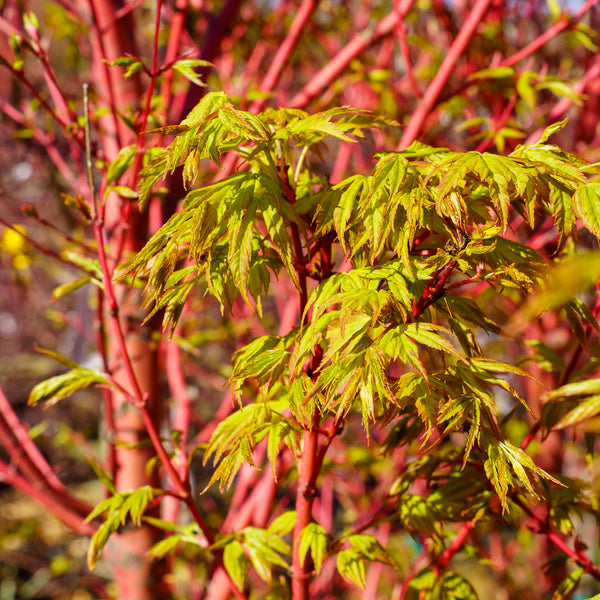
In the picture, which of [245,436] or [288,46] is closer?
[245,436]

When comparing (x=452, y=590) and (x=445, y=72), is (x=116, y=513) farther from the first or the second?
(x=445, y=72)

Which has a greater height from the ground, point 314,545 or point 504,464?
point 504,464

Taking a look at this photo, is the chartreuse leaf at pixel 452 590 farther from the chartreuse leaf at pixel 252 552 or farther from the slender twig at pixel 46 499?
the slender twig at pixel 46 499

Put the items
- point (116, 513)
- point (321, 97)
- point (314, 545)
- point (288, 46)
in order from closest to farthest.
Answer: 1. point (314, 545)
2. point (116, 513)
3. point (288, 46)
4. point (321, 97)

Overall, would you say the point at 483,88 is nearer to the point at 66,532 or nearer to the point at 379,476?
the point at 379,476

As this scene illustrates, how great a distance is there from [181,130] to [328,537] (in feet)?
2.51

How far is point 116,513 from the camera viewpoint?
107cm

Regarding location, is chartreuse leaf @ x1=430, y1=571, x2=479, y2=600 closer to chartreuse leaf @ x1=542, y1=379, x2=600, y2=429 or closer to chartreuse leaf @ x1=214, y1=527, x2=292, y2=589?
chartreuse leaf @ x1=214, y1=527, x2=292, y2=589

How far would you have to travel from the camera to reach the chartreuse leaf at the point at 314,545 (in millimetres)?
935

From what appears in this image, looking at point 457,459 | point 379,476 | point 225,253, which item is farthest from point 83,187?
point 379,476

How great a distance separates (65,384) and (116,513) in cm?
29

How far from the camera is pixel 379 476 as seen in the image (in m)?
3.04

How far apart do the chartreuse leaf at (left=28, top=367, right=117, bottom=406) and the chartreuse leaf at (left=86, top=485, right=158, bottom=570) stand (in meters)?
0.23

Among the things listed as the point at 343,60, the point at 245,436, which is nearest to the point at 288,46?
the point at 343,60
